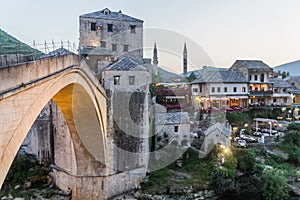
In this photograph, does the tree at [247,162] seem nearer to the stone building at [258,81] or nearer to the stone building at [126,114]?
the stone building at [126,114]

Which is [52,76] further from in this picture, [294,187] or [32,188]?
[294,187]

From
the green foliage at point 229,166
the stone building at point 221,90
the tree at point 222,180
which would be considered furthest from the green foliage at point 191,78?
the tree at point 222,180

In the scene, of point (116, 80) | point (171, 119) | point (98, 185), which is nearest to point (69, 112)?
point (116, 80)

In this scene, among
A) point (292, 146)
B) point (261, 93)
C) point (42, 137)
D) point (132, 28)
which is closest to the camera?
point (42, 137)

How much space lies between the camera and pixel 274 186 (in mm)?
16219

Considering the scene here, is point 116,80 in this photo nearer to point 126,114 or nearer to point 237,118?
point 126,114

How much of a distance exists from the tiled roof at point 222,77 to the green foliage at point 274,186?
15.8m

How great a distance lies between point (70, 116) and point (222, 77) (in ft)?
71.1

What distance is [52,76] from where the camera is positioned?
8.16 m

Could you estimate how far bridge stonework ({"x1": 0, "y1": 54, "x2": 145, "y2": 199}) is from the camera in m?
5.74

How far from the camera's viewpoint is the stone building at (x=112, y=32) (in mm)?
26281

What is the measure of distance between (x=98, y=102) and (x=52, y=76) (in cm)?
636

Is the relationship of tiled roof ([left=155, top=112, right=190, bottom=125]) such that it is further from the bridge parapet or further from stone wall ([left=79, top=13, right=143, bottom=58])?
the bridge parapet

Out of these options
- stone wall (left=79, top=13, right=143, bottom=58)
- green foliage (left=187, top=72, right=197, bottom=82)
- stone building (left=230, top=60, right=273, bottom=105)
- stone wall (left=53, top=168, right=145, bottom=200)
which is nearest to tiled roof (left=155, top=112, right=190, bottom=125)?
stone wall (left=53, top=168, right=145, bottom=200)
